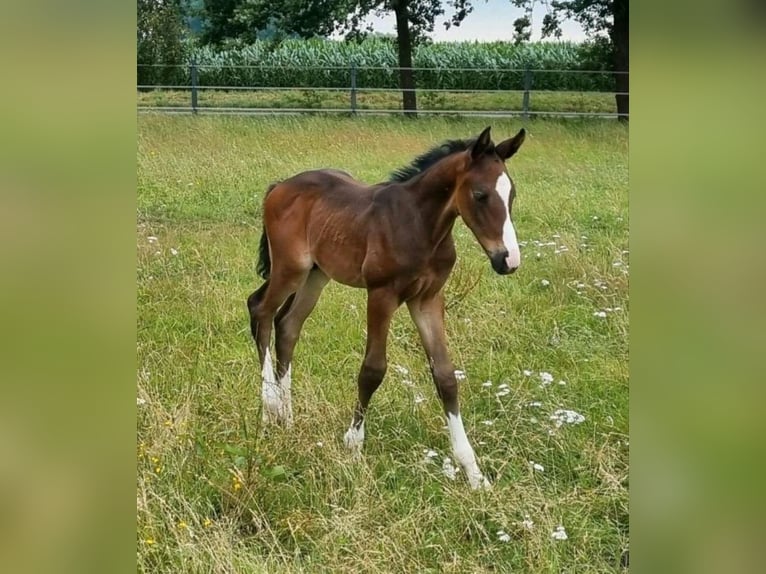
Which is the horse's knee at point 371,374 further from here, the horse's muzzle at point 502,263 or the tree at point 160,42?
the tree at point 160,42

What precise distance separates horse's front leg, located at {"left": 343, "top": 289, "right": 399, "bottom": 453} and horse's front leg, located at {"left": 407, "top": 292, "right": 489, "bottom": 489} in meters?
0.08

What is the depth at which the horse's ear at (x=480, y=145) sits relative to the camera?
1782 millimetres

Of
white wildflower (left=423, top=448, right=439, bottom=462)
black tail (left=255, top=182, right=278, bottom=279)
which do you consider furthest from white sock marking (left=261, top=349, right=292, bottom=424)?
white wildflower (left=423, top=448, right=439, bottom=462)

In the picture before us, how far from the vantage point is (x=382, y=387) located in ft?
6.89

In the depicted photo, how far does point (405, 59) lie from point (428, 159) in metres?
0.26

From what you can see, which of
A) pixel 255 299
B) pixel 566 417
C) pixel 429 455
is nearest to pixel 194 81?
pixel 255 299

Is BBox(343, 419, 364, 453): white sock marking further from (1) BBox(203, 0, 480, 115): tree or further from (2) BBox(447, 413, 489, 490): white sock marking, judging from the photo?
(1) BBox(203, 0, 480, 115): tree

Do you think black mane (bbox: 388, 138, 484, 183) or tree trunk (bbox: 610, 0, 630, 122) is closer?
tree trunk (bbox: 610, 0, 630, 122)

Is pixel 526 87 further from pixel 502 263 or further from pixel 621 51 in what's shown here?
pixel 502 263

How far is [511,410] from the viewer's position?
2021mm

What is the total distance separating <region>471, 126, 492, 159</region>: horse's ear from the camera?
178 centimetres
